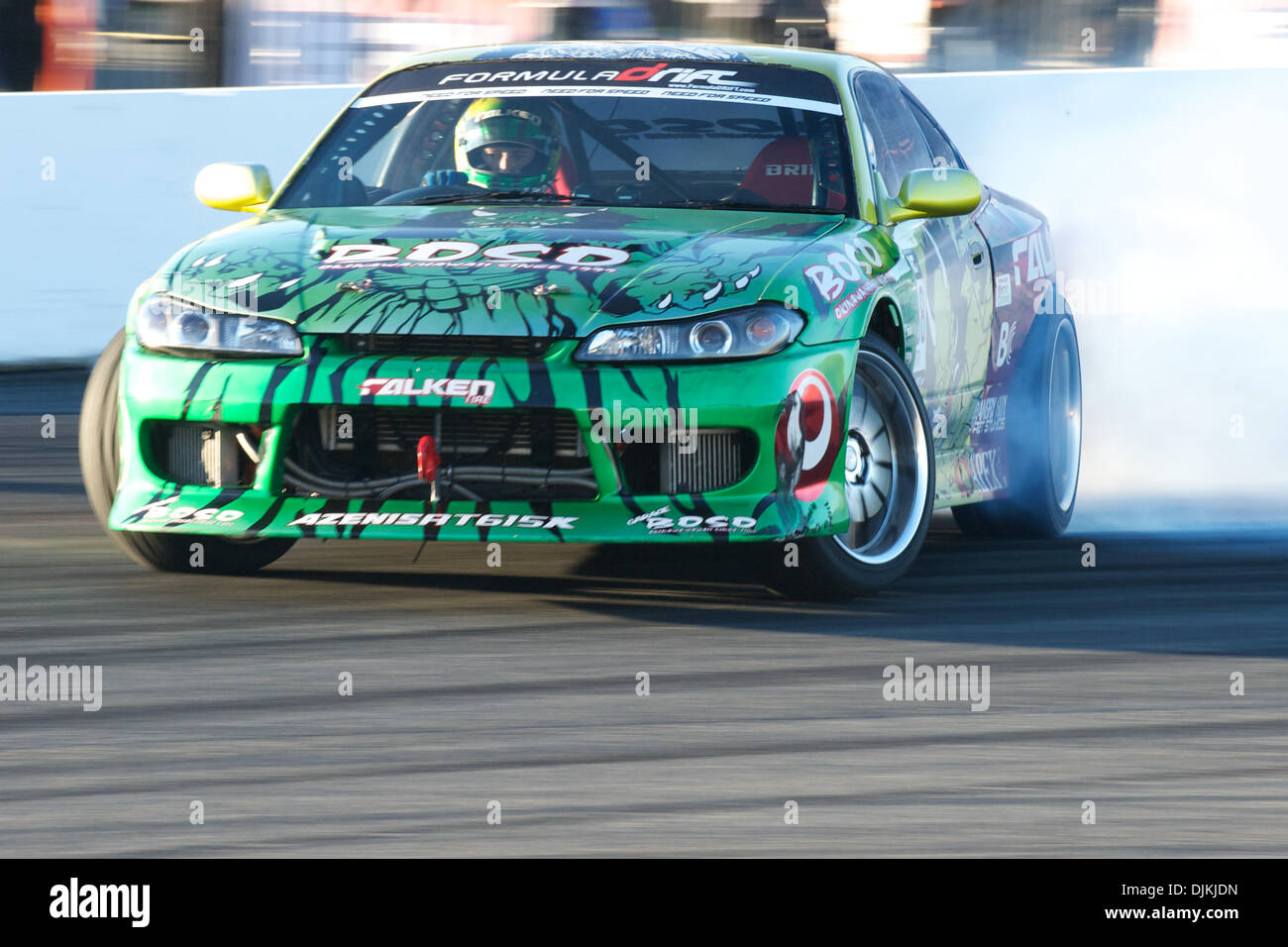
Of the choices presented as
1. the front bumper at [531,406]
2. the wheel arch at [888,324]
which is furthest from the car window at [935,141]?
the front bumper at [531,406]

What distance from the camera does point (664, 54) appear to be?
744 cm

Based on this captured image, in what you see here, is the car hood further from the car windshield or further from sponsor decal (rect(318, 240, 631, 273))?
the car windshield

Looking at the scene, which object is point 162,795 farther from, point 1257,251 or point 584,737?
point 1257,251

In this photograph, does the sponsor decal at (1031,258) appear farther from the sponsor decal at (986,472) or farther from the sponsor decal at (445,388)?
the sponsor decal at (445,388)

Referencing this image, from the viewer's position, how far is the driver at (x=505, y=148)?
7145 millimetres

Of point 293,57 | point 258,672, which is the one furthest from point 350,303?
point 293,57

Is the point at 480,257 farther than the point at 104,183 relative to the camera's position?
No

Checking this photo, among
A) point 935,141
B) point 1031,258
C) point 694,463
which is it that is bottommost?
point 694,463

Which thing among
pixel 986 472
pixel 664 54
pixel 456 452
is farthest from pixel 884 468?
pixel 664 54

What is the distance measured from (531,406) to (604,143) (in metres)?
1.62

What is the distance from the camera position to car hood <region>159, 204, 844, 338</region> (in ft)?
19.7

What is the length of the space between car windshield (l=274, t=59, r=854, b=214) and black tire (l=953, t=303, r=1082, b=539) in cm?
132

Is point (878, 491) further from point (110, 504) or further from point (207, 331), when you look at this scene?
point (110, 504)

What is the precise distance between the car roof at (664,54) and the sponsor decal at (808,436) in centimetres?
152
